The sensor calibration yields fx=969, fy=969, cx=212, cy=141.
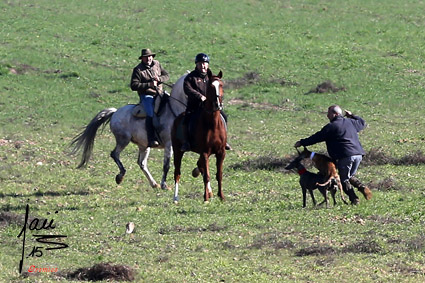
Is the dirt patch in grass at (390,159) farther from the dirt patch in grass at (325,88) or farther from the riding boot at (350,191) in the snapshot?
the dirt patch in grass at (325,88)

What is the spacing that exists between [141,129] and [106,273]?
8.68 m

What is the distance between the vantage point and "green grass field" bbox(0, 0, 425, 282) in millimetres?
14062

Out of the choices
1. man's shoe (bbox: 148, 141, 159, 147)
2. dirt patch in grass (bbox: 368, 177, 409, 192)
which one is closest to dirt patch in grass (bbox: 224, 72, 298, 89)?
man's shoe (bbox: 148, 141, 159, 147)

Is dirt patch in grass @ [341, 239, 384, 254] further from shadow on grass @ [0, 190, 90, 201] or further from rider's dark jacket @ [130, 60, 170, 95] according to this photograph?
rider's dark jacket @ [130, 60, 170, 95]

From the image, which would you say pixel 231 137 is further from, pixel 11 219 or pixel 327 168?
Answer: pixel 11 219

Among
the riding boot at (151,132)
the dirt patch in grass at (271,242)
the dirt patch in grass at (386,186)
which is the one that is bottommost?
the dirt patch in grass at (386,186)

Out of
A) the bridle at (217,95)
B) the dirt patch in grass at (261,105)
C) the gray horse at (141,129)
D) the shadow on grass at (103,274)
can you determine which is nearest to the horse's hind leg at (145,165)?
the gray horse at (141,129)

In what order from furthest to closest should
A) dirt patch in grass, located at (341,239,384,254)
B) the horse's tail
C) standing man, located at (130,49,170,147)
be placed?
the horse's tail < standing man, located at (130,49,170,147) < dirt patch in grass, located at (341,239,384,254)

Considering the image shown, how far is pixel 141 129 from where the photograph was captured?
21188mm

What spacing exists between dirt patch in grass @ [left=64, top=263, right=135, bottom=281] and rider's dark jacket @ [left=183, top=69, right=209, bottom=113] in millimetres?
6593

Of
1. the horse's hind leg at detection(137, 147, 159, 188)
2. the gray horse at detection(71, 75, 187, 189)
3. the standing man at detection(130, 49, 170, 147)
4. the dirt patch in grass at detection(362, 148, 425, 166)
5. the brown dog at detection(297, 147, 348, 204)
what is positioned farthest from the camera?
the dirt patch in grass at detection(362, 148, 425, 166)

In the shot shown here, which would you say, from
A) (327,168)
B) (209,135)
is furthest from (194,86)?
(327,168)

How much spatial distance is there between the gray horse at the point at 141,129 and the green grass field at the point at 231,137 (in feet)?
1.86

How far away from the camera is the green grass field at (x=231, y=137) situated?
1406cm
